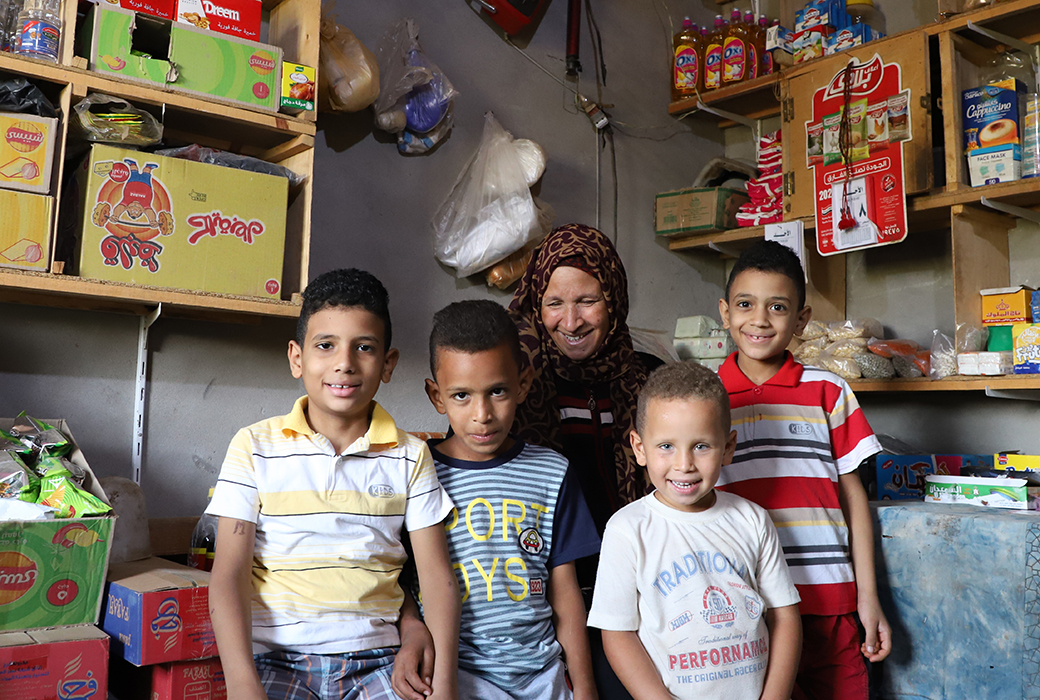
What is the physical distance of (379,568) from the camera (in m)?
1.36

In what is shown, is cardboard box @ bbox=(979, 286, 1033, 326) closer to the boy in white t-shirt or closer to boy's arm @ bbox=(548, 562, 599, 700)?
the boy in white t-shirt

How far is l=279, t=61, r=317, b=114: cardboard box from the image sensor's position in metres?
2.11

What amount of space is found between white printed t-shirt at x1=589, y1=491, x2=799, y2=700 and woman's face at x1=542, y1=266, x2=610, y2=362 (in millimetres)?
440

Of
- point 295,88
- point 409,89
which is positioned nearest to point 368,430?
point 295,88

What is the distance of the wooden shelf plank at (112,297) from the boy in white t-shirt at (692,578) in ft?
3.51

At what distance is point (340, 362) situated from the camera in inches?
54.2

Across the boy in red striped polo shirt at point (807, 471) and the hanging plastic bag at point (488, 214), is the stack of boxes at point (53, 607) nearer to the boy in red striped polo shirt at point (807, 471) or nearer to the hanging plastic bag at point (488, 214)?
the boy in red striped polo shirt at point (807, 471)

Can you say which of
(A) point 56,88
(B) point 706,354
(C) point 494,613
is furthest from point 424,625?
(B) point 706,354

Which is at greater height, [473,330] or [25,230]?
[25,230]

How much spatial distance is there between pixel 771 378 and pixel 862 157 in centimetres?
144

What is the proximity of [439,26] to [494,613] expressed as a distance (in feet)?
6.92

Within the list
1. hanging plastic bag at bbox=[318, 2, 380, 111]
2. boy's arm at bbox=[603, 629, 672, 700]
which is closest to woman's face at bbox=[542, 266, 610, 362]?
boy's arm at bbox=[603, 629, 672, 700]

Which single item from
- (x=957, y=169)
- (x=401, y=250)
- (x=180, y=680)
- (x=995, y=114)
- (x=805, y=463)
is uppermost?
(x=995, y=114)

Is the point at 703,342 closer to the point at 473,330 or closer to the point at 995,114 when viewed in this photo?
the point at 995,114
